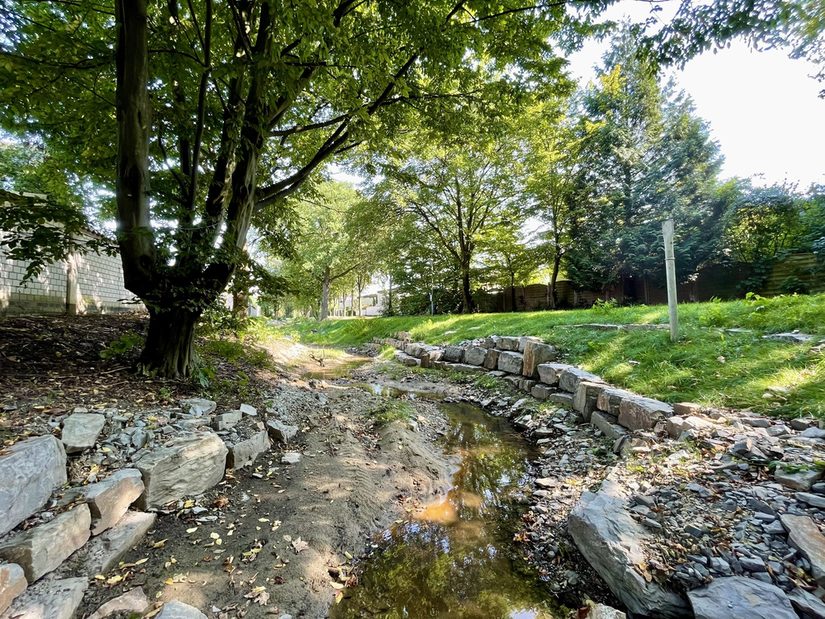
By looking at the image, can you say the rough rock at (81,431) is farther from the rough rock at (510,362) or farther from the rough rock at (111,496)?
the rough rock at (510,362)

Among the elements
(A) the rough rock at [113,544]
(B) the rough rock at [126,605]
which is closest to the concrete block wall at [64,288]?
(A) the rough rock at [113,544]

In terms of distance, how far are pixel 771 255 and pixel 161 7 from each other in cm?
1632

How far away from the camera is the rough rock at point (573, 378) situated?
477 cm

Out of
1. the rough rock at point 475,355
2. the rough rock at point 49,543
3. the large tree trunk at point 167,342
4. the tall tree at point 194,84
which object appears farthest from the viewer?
the rough rock at point 475,355

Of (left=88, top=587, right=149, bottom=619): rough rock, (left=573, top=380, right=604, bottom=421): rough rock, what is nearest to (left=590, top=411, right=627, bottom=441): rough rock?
(left=573, top=380, right=604, bottom=421): rough rock

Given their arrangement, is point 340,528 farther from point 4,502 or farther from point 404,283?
point 404,283

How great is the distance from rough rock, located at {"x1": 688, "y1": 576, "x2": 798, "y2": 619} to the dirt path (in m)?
1.99

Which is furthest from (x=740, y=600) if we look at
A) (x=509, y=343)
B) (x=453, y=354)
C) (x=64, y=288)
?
(x=64, y=288)

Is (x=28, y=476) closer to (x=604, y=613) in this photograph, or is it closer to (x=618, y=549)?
(x=604, y=613)

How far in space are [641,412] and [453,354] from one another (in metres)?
5.53

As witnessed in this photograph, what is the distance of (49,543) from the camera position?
170 cm

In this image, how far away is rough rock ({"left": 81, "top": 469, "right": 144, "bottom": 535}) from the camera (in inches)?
77.9

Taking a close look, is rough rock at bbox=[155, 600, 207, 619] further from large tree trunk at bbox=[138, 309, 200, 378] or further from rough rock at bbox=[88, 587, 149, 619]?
large tree trunk at bbox=[138, 309, 200, 378]

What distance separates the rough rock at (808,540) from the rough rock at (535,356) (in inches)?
164
